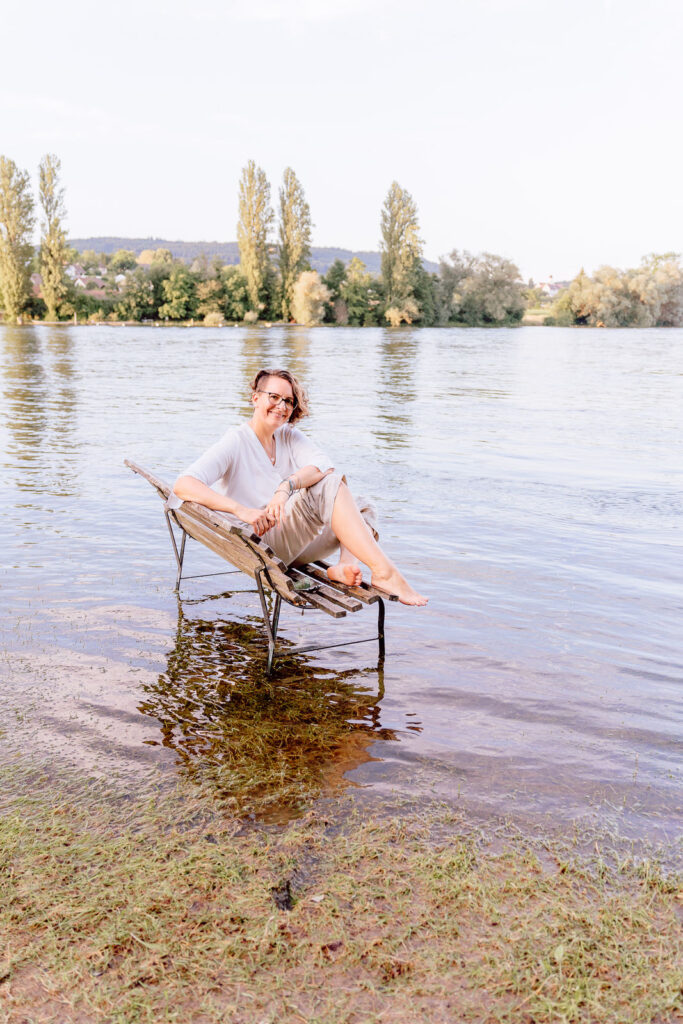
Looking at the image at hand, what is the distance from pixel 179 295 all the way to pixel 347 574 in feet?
246

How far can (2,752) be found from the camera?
3738mm

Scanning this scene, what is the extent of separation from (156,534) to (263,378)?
3.25m

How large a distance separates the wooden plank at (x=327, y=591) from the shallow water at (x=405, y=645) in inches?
20.3

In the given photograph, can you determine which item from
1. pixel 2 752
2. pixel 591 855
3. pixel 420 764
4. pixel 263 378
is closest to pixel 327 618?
pixel 263 378

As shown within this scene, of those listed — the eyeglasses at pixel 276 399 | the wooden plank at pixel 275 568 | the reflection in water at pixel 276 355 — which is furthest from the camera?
the reflection in water at pixel 276 355

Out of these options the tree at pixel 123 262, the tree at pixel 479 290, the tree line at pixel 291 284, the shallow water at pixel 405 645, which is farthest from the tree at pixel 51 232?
the tree at pixel 123 262

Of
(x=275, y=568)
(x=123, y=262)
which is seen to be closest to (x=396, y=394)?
(x=275, y=568)

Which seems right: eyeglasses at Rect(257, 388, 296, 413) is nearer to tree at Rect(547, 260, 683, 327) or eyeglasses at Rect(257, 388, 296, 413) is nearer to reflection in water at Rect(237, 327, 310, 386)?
reflection in water at Rect(237, 327, 310, 386)

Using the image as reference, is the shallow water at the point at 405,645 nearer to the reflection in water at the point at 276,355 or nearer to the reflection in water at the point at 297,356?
the reflection in water at the point at 297,356

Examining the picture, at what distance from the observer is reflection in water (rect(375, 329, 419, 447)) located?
52.1 feet

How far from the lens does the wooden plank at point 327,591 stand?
430 centimetres

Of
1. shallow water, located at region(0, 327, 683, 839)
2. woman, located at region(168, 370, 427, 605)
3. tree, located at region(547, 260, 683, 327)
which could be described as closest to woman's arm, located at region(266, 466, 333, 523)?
woman, located at region(168, 370, 427, 605)

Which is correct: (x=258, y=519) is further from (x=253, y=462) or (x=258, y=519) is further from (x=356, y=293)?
(x=356, y=293)

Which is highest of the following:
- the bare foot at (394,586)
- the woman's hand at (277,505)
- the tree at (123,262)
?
the tree at (123,262)
